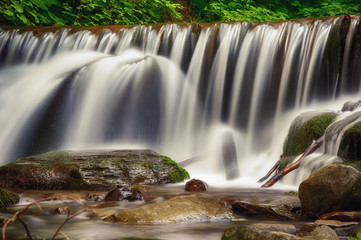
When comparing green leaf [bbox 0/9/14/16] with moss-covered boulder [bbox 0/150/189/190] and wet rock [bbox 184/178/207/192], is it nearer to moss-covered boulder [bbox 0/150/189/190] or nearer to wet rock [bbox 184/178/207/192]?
moss-covered boulder [bbox 0/150/189/190]

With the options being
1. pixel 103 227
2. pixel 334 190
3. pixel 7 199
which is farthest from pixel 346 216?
pixel 7 199

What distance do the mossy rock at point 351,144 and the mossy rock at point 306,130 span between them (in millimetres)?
816

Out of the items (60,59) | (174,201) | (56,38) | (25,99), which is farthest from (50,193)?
(56,38)

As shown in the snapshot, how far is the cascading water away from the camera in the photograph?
357 inches

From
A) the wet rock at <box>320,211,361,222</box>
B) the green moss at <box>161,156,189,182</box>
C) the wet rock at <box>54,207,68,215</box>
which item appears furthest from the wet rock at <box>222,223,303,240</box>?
the green moss at <box>161,156,189,182</box>

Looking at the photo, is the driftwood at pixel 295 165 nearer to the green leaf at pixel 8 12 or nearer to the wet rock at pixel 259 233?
the wet rock at pixel 259 233

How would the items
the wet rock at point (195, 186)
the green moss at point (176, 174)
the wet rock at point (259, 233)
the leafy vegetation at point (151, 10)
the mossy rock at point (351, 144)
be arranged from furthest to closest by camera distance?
the leafy vegetation at point (151, 10)
the green moss at point (176, 174)
the wet rock at point (195, 186)
the mossy rock at point (351, 144)
the wet rock at point (259, 233)

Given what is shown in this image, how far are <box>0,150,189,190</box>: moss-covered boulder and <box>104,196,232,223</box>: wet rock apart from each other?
207 centimetres

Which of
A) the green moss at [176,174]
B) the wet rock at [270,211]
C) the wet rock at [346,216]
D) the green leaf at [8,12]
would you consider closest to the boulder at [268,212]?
the wet rock at [270,211]

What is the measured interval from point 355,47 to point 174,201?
19.9 ft

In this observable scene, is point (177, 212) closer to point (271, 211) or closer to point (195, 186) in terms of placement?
point (271, 211)

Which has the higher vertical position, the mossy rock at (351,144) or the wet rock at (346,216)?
the mossy rock at (351,144)

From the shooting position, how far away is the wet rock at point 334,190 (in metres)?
4.02

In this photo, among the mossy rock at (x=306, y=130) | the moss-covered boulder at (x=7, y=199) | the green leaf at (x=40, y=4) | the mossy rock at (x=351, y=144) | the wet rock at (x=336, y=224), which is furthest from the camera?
the green leaf at (x=40, y=4)
